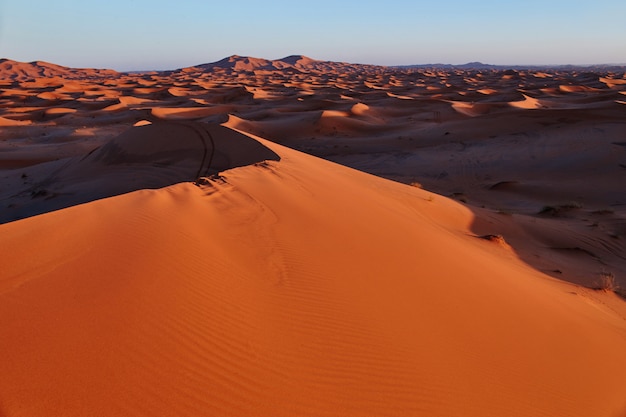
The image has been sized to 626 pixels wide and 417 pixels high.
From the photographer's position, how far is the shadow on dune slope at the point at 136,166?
8.49 meters

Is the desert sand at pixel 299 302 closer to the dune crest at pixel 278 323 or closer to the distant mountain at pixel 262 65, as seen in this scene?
the dune crest at pixel 278 323

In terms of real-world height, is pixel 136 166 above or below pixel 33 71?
above

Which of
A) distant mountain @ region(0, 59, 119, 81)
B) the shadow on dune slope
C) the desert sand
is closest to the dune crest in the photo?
the desert sand

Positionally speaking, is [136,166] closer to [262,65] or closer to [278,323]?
[278,323]

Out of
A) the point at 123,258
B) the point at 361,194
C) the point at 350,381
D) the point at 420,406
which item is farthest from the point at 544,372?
the point at 361,194

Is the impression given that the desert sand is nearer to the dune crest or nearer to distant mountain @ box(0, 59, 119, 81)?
the dune crest

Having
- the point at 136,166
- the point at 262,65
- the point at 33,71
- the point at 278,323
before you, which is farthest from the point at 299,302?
the point at 262,65

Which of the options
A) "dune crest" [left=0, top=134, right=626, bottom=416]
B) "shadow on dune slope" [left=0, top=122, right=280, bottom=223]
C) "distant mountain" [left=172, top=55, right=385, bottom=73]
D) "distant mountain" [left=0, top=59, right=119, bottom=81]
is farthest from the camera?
"distant mountain" [left=172, top=55, right=385, bottom=73]

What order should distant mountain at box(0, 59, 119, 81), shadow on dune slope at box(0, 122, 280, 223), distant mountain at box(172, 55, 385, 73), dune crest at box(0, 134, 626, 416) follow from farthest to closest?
distant mountain at box(172, 55, 385, 73)
distant mountain at box(0, 59, 119, 81)
shadow on dune slope at box(0, 122, 280, 223)
dune crest at box(0, 134, 626, 416)

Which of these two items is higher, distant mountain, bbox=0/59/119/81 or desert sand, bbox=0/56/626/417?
desert sand, bbox=0/56/626/417

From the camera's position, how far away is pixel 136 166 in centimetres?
950

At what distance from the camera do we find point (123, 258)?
338cm

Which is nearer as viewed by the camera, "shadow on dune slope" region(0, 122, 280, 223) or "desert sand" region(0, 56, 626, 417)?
"desert sand" region(0, 56, 626, 417)

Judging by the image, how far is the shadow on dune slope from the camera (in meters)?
8.49
